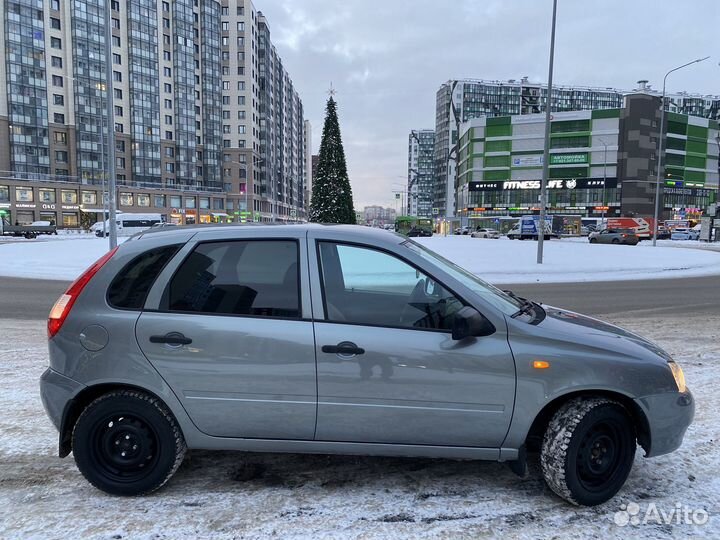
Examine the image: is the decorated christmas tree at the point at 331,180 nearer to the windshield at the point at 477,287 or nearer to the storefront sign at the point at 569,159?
the windshield at the point at 477,287

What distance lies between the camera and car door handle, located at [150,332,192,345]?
112 inches

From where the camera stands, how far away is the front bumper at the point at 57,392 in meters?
2.91

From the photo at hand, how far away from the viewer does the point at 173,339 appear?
285 cm

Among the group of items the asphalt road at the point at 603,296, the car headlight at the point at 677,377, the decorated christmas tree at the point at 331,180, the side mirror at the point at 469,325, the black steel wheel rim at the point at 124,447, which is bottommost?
the asphalt road at the point at 603,296

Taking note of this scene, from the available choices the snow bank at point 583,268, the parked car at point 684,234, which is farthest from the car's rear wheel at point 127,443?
the parked car at point 684,234

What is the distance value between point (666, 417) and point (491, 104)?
486ft

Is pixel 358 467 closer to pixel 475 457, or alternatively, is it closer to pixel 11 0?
pixel 475 457

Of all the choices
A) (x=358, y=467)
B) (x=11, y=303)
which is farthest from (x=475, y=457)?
(x=11, y=303)

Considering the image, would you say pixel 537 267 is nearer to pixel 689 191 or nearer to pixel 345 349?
pixel 345 349

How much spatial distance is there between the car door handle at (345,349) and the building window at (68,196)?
86.8 metres

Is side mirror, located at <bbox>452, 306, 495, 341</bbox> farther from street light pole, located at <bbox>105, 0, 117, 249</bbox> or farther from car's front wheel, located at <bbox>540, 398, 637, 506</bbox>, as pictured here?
street light pole, located at <bbox>105, 0, 117, 249</bbox>

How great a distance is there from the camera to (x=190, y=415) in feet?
9.46

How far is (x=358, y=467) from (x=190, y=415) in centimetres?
120

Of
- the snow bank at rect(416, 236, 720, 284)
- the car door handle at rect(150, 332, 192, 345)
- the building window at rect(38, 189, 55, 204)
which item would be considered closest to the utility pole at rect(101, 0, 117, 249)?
the snow bank at rect(416, 236, 720, 284)
